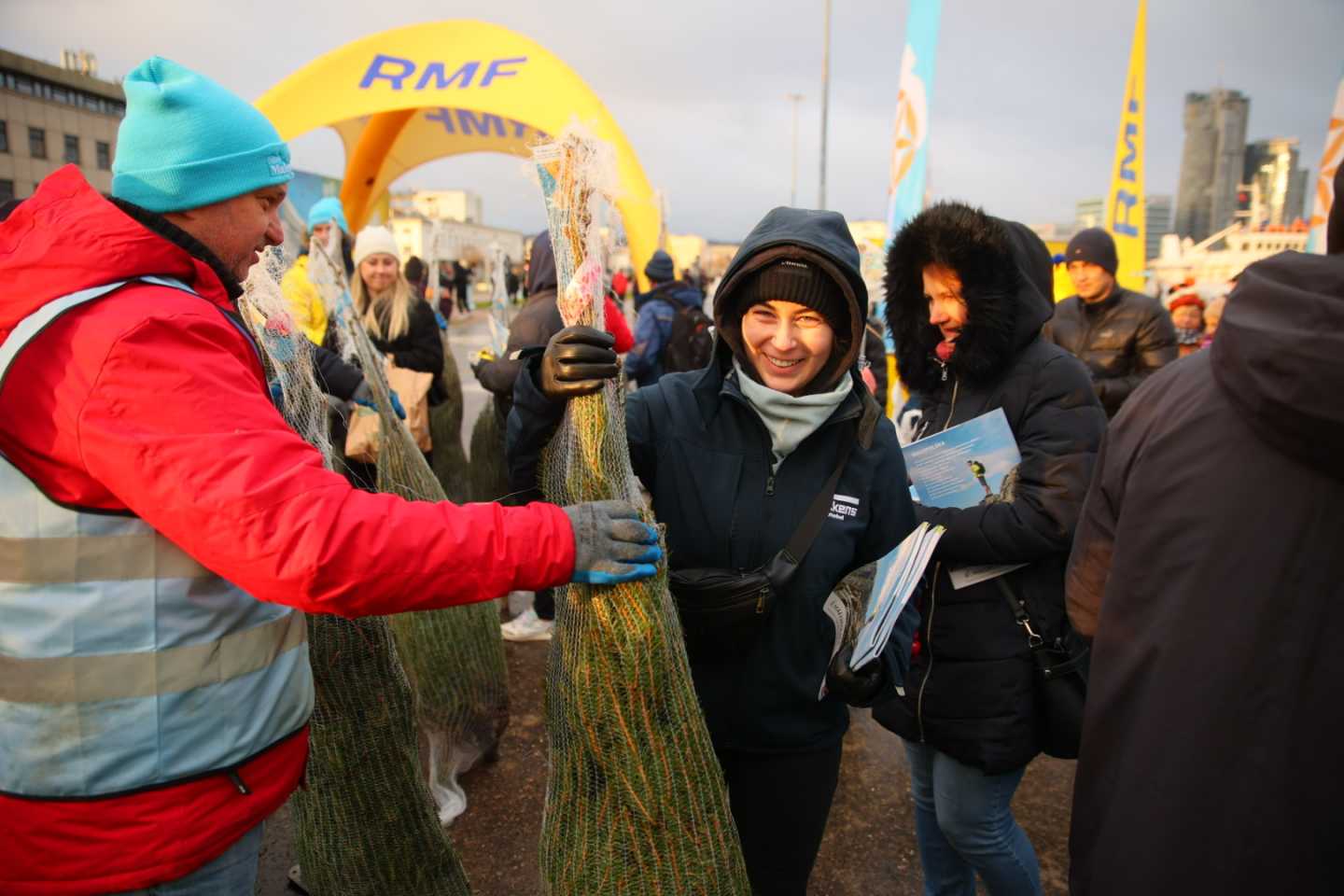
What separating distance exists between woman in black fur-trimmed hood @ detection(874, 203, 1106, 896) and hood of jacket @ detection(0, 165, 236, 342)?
1.83 m

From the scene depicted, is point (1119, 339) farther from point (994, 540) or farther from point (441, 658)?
point (441, 658)

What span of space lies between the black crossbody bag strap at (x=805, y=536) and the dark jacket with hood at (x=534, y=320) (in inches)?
72.8

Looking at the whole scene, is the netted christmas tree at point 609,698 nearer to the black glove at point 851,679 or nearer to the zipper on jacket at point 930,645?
the black glove at point 851,679

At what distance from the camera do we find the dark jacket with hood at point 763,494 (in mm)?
1801

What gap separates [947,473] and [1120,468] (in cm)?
94

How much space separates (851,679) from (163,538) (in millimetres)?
1412

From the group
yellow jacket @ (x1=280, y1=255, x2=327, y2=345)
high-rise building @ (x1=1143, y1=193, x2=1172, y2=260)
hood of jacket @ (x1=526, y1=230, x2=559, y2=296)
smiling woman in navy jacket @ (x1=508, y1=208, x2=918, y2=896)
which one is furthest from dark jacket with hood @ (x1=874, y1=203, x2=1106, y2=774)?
high-rise building @ (x1=1143, y1=193, x2=1172, y2=260)

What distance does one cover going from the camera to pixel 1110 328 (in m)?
4.64

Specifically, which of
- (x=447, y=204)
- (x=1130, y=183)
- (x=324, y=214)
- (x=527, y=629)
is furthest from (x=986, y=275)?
(x=447, y=204)

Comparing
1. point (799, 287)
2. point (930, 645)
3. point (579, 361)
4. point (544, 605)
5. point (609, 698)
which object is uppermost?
point (799, 287)

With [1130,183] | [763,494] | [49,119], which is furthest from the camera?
[49,119]

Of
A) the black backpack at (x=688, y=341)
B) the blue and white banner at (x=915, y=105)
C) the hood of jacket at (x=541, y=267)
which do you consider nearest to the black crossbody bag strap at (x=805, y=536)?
the hood of jacket at (x=541, y=267)

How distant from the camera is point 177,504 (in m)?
1.07

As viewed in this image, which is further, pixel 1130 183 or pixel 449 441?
pixel 1130 183
